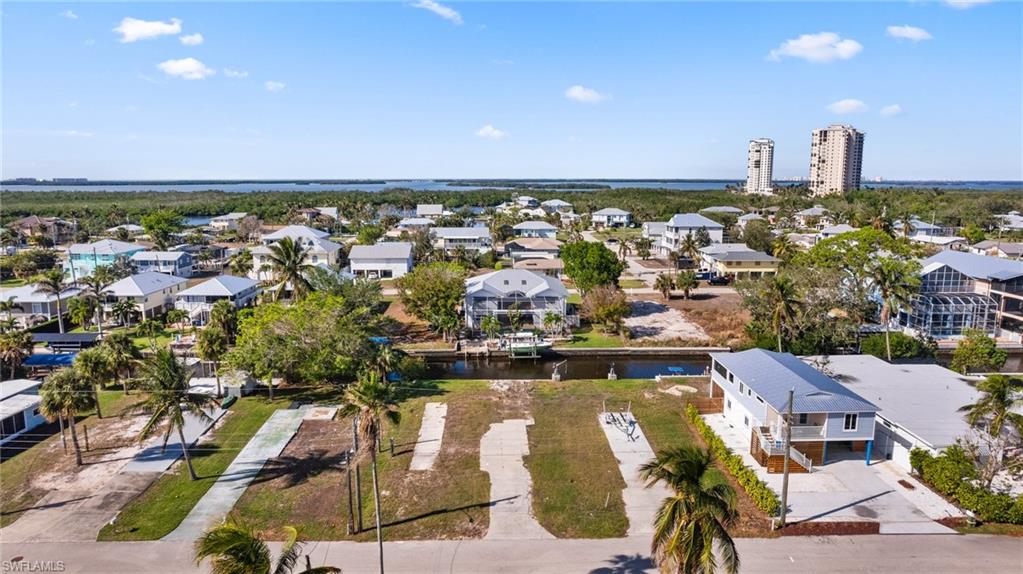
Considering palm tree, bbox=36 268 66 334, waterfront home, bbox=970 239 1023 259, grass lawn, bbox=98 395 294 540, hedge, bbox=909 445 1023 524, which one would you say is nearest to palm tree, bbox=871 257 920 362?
hedge, bbox=909 445 1023 524

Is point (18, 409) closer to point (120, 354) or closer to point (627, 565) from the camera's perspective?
point (120, 354)

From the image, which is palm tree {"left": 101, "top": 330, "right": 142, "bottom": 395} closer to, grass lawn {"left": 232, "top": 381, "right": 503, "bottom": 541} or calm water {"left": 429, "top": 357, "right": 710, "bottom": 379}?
grass lawn {"left": 232, "top": 381, "right": 503, "bottom": 541}

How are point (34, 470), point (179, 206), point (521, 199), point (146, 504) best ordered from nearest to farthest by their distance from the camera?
point (146, 504) < point (34, 470) < point (179, 206) < point (521, 199)

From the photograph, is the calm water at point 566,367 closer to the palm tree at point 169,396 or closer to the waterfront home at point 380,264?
Answer: the palm tree at point 169,396

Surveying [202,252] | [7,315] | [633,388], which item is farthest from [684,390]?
[202,252]

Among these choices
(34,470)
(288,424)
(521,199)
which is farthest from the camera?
(521,199)

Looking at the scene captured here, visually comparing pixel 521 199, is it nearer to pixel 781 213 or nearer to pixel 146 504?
pixel 781 213

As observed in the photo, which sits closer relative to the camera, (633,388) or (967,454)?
(967,454)
